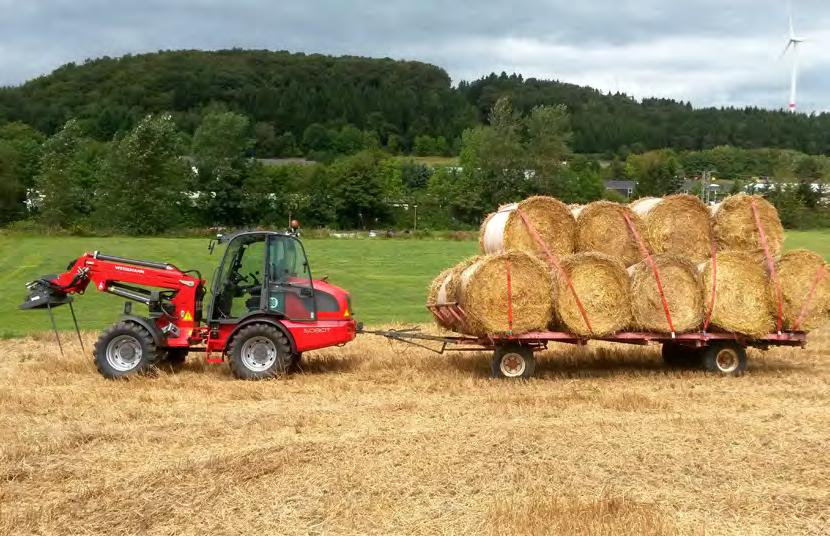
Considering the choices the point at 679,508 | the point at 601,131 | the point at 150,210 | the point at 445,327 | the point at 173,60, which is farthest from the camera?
the point at 173,60

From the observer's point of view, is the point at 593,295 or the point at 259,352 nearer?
the point at 593,295

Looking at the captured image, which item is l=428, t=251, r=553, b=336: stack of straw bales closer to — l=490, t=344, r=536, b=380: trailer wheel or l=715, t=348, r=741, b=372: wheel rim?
l=490, t=344, r=536, b=380: trailer wheel

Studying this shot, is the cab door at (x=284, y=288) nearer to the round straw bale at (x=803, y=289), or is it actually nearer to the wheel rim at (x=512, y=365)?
the wheel rim at (x=512, y=365)

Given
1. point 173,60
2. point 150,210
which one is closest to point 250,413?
point 150,210

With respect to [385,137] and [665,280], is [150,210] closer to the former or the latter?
[665,280]

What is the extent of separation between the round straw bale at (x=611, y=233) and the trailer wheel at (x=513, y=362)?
5.51 ft

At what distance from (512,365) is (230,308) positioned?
368 centimetres

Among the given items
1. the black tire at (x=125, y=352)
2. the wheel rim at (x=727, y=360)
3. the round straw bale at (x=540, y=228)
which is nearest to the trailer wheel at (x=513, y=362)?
the round straw bale at (x=540, y=228)

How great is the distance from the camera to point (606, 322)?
11305mm

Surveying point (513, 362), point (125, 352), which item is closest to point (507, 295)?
point (513, 362)

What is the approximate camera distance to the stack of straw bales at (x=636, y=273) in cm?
1128

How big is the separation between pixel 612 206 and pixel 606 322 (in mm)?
1873

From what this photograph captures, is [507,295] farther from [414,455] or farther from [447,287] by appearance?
[414,455]

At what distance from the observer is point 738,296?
1164cm
